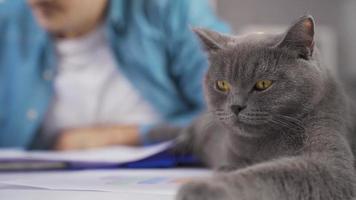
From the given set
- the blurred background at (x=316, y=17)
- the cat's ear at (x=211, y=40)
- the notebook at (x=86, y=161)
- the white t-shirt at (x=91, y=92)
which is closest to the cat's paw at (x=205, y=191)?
the cat's ear at (x=211, y=40)

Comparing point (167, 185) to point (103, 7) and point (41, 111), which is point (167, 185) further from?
point (103, 7)

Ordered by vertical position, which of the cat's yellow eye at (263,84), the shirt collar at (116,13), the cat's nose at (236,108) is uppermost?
the shirt collar at (116,13)

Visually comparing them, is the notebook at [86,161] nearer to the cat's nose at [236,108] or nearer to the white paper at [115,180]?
the white paper at [115,180]

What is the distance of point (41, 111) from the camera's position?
1.62m

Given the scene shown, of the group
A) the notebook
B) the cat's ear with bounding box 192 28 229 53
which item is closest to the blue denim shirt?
the notebook

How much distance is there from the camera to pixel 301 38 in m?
0.80

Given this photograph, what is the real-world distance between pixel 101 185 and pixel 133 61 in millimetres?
894

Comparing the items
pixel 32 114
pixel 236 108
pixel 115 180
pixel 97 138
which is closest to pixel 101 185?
pixel 115 180

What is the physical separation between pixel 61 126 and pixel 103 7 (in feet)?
1.53

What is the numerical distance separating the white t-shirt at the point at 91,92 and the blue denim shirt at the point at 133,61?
0.13ft

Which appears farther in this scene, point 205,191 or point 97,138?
point 97,138

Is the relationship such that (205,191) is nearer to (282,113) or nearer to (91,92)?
(282,113)

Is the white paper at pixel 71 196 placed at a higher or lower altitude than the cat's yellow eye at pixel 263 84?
lower

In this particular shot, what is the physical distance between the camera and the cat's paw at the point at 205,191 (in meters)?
0.58
